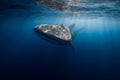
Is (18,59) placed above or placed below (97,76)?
above

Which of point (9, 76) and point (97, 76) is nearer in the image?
point (9, 76)

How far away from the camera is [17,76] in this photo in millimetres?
18016

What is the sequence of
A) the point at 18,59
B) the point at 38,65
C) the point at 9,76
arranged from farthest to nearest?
the point at 18,59
the point at 38,65
the point at 9,76

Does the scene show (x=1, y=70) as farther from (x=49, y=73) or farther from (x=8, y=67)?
(x=49, y=73)

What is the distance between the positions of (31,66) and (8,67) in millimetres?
2702

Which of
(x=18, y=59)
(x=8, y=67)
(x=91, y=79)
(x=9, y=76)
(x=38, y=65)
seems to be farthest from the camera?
(x=18, y=59)

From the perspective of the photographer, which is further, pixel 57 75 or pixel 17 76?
pixel 57 75

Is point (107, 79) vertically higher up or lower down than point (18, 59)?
lower down

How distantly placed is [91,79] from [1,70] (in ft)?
32.2

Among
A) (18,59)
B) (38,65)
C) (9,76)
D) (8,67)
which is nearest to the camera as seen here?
(9,76)

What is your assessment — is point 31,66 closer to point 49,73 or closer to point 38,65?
point 38,65

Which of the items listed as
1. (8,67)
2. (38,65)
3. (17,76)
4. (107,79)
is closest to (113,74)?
(107,79)

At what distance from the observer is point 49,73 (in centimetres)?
1988

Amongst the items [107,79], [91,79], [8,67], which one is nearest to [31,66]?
[8,67]
